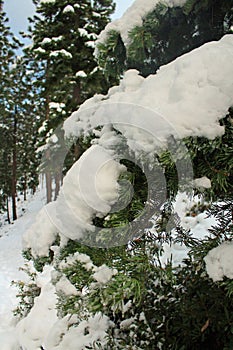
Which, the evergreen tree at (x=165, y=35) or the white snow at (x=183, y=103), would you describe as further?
the evergreen tree at (x=165, y=35)

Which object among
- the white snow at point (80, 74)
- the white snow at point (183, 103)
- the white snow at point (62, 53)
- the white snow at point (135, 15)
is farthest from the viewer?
the white snow at point (80, 74)

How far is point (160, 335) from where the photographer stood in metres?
1.30

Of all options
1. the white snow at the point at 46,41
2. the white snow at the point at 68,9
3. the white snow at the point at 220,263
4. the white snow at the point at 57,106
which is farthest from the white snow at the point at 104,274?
the white snow at the point at 68,9

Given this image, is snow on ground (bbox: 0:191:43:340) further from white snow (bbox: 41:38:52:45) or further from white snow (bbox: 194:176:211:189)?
white snow (bbox: 41:38:52:45)

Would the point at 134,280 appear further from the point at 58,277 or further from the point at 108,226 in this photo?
the point at 58,277

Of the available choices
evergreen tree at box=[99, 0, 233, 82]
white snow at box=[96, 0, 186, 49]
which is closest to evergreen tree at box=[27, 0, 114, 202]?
evergreen tree at box=[99, 0, 233, 82]

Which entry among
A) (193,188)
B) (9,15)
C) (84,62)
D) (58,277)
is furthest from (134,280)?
(9,15)

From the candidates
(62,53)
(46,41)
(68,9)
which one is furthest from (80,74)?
(68,9)

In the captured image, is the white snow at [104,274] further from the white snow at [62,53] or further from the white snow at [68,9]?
the white snow at [68,9]

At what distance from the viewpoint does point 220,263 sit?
879mm

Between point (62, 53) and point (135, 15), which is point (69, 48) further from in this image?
point (135, 15)

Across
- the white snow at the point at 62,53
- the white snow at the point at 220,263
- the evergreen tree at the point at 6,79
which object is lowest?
the white snow at the point at 220,263

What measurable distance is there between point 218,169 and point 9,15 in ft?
52.2

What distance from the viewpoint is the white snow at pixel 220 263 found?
2.80 ft
